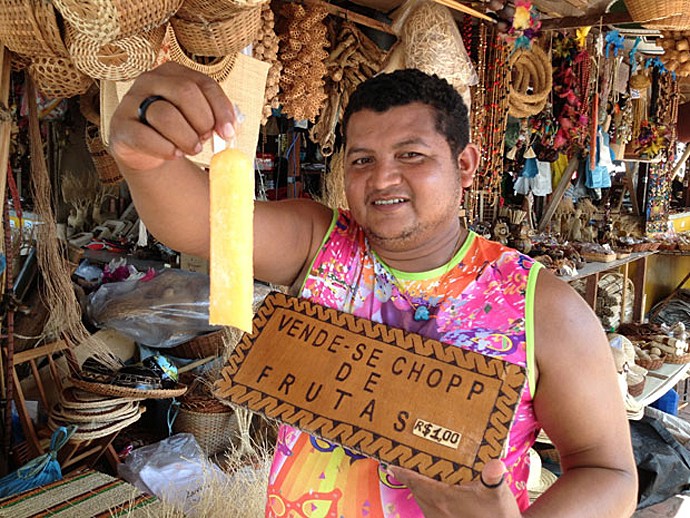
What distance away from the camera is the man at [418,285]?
3.51 ft

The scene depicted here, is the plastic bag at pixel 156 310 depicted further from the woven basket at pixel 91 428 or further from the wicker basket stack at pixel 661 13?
the wicker basket stack at pixel 661 13

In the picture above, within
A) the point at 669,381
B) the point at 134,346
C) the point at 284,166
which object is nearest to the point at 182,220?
the point at 134,346

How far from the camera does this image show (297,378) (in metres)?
1.05

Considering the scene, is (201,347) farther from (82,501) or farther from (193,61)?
(193,61)

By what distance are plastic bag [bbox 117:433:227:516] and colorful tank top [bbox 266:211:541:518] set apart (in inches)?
59.2

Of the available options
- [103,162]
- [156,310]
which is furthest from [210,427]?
[103,162]

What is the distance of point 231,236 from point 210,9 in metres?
0.94

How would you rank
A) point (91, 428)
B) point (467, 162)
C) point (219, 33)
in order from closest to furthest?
point (467, 162), point (219, 33), point (91, 428)

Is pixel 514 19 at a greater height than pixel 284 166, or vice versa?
pixel 514 19

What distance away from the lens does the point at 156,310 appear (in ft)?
11.0

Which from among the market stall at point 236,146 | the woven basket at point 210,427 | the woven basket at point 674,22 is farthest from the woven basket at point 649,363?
the woven basket at point 210,427

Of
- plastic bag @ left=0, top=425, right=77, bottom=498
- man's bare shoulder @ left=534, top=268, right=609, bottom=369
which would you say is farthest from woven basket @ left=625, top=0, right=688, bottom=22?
plastic bag @ left=0, top=425, right=77, bottom=498

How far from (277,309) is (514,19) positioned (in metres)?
2.37

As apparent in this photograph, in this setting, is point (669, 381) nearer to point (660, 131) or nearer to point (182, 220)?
point (660, 131)
